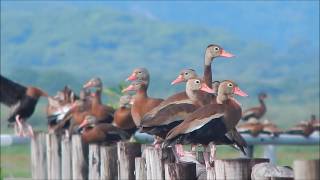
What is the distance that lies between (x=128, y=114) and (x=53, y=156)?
1.12m

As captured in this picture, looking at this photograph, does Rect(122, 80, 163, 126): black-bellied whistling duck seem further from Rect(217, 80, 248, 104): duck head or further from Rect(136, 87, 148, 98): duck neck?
Rect(217, 80, 248, 104): duck head

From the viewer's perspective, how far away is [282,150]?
46.2 m

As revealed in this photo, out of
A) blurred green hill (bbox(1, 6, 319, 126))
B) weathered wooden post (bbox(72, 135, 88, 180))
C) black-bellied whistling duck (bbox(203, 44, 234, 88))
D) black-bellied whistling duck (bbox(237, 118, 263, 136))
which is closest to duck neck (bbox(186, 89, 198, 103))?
black-bellied whistling duck (bbox(203, 44, 234, 88))

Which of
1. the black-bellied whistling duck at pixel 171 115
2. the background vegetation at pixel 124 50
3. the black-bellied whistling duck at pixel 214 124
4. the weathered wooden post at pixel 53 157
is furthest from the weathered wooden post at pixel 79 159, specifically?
the background vegetation at pixel 124 50

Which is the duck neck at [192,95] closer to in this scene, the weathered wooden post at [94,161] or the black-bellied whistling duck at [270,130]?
the weathered wooden post at [94,161]

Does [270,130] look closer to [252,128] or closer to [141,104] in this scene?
[252,128]

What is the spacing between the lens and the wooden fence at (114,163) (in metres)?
7.68

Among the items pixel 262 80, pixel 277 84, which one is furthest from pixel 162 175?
pixel 262 80

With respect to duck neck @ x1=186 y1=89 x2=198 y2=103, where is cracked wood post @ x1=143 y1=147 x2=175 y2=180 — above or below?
below

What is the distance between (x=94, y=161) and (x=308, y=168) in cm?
526

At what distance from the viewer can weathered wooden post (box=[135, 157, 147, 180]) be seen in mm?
9648

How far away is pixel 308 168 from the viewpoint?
257 inches

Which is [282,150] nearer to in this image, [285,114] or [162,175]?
[162,175]

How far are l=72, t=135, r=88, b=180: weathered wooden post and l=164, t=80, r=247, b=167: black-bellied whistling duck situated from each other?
2503 millimetres
